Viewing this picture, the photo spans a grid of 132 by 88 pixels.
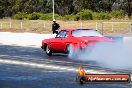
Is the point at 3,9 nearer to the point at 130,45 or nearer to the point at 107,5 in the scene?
the point at 107,5

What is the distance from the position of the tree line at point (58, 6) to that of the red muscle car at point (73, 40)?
83244mm

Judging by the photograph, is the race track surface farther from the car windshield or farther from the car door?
the car door

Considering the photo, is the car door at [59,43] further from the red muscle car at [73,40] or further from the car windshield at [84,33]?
the car windshield at [84,33]

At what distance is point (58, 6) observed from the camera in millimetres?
114500

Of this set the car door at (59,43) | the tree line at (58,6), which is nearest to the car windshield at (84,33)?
the car door at (59,43)

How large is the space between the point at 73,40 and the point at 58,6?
93777mm

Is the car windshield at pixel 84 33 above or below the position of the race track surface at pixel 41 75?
above

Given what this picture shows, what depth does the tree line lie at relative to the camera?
10806 cm

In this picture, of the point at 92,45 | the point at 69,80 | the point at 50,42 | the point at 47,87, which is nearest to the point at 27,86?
the point at 47,87

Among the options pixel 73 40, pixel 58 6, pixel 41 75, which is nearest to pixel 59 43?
pixel 73 40

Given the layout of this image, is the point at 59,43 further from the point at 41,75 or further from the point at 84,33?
the point at 41,75

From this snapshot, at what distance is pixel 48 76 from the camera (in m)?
14.4

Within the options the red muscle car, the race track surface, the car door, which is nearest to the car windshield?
the red muscle car

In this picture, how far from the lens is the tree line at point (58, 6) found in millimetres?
108062
